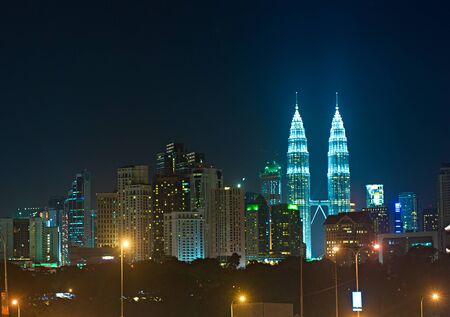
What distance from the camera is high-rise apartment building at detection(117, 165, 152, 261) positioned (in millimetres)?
163125

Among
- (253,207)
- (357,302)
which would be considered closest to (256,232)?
(253,207)

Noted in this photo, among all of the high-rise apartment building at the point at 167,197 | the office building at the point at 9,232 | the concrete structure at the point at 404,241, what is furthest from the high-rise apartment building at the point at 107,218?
the concrete structure at the point at 404,241

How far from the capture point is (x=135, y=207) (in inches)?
6629

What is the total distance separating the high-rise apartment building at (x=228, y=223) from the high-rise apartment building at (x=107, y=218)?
17.1 m

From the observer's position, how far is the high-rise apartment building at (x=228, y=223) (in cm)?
16738

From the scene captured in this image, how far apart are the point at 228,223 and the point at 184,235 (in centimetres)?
1209

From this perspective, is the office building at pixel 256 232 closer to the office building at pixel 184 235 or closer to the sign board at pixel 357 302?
the office building at pixel 184 235

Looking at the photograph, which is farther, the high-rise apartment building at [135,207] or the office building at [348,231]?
the office building at [348,231]

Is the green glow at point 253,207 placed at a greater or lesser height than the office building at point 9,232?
greater

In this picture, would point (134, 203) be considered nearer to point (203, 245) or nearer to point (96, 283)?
point (203, 245)

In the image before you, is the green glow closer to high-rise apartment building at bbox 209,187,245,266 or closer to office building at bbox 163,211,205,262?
high-rise apartment building at bbox 209,187,245,266

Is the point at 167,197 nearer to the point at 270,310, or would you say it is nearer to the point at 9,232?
the point at 9,232

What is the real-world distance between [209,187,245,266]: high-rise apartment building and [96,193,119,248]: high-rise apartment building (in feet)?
56.1

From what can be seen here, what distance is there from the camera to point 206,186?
171750 mm
